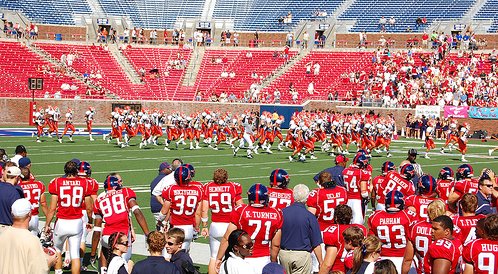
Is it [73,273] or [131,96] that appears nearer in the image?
[73,273]

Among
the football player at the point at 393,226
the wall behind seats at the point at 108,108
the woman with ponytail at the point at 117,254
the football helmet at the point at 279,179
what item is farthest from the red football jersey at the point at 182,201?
the wall behind seats at the point at 108,108

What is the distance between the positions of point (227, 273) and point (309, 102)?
124 ft

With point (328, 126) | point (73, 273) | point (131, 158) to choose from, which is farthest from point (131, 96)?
point (73, 273)

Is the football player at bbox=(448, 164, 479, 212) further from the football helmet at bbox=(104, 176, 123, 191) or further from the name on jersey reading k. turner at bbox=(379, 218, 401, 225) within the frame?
the football helmet at bbox=(104, 176, 123, 191)

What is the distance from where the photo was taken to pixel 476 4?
5256 cm

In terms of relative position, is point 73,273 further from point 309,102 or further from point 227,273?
point 309,102

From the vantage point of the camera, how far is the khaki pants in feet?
30.9

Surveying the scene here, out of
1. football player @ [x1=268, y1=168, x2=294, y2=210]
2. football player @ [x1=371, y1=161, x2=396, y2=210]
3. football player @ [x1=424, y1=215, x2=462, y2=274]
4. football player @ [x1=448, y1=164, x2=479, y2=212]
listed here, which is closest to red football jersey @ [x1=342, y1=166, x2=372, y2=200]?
football player @ [x1=371, y1=161, x2=396, y2=210]

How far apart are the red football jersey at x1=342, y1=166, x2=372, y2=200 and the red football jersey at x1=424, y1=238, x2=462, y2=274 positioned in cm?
524

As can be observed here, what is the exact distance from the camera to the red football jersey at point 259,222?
30.2 feet

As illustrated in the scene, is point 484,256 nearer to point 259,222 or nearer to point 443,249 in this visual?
point 443,249

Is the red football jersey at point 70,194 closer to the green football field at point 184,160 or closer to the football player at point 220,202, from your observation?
the football player at point 220,202

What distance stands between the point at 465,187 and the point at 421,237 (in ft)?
11.0

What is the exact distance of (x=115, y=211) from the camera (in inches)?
407
